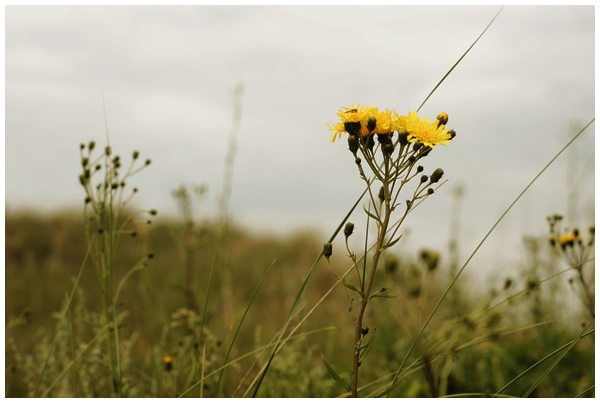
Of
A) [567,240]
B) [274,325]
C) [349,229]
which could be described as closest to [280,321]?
[274,325]

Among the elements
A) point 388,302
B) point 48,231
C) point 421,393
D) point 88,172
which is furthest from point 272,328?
point 48,231

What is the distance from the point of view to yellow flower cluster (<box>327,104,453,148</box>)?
3.80ft

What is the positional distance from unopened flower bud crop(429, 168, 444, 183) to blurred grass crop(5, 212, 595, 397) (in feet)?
1.91

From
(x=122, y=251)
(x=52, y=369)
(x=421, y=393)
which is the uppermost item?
(x=122, y=251)

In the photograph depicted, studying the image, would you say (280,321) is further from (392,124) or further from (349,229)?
(392,124)

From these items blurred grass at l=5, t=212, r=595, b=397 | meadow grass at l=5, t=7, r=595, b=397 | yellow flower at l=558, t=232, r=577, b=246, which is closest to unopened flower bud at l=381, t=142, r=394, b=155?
meadow grass at l=5, t=7, r=595, b=397

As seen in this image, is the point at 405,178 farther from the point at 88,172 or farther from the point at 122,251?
the point at 122,251

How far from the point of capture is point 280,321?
12.5 ft

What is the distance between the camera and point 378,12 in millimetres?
1937

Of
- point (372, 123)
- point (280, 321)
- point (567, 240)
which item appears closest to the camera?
point (372, 123)

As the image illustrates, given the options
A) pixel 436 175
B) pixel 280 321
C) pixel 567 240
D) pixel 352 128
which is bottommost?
pixel 280 321

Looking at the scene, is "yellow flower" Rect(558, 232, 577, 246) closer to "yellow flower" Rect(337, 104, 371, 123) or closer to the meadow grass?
the meadow grass

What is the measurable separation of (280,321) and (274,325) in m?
0.50
